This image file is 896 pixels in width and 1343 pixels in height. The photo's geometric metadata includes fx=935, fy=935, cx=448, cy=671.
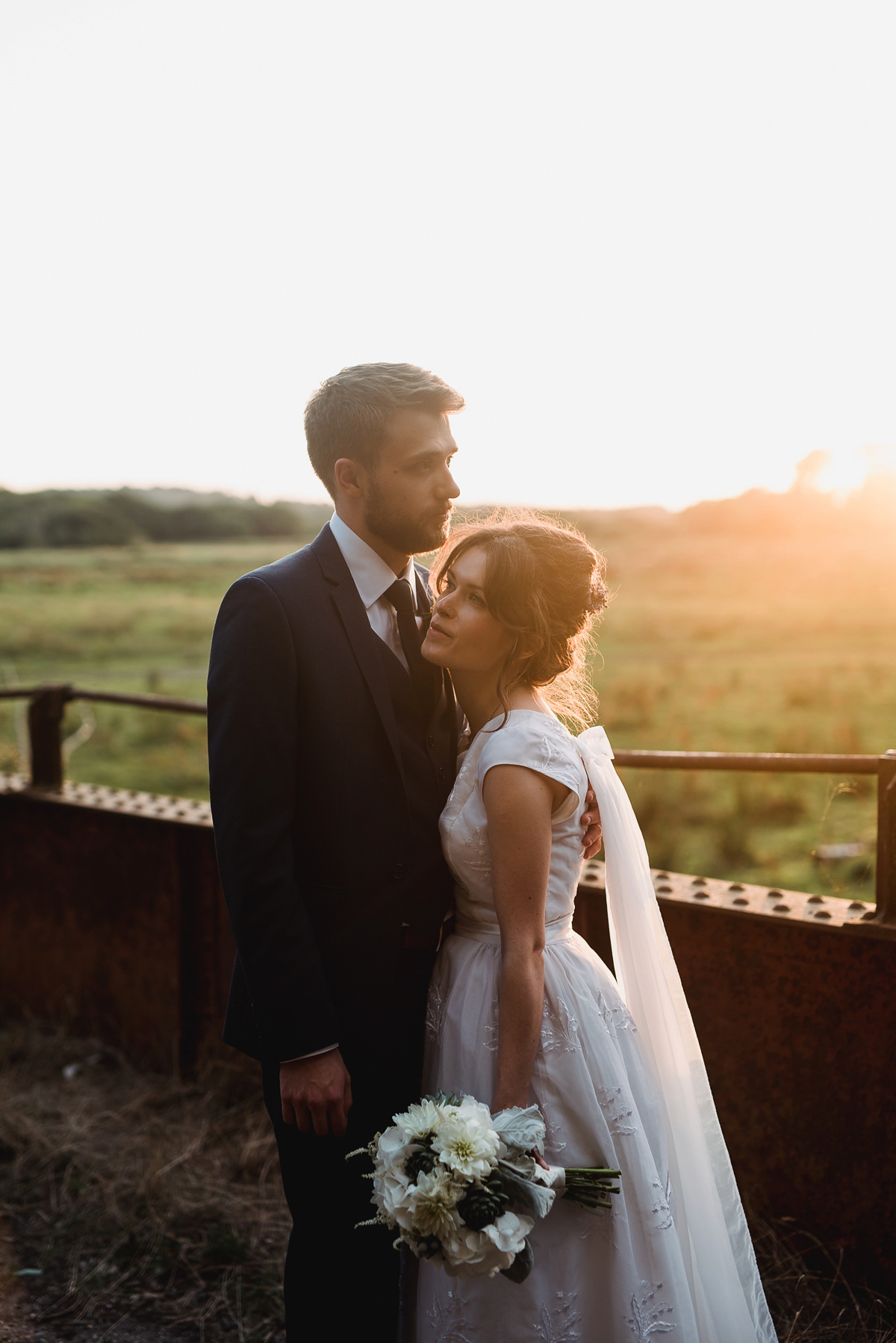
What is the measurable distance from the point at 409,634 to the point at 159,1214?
2.38 meters

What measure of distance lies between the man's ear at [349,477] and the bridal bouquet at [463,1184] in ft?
4.60

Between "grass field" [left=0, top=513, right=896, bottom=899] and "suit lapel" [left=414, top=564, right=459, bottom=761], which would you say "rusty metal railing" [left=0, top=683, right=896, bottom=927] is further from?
"grass field" [left=0, top=513, right=896, bottom=899]

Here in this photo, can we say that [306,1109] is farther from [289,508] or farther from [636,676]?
[289,508]

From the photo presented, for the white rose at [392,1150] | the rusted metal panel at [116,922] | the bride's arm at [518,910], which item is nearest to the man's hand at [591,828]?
the bride's arm at [518,910]

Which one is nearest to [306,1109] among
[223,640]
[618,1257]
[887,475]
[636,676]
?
[618,1257]

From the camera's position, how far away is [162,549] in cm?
2616

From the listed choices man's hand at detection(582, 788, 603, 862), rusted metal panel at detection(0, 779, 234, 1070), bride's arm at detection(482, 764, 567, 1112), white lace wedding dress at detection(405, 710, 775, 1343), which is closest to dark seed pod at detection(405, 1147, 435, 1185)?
bride's arm at detection(482, 764, 567, 1112)

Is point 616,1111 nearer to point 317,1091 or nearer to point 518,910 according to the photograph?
point 518,910

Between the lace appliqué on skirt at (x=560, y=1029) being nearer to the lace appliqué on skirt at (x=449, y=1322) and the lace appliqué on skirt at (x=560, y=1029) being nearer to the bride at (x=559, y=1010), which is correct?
the bride at (x=559, y=1010)

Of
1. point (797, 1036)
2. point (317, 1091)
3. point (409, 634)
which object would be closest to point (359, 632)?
point (409, 634)

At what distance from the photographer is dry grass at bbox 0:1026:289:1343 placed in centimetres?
293

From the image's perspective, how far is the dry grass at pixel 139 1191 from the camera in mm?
2934

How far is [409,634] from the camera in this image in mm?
2352

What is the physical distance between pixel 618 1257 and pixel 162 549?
85.4 ft
